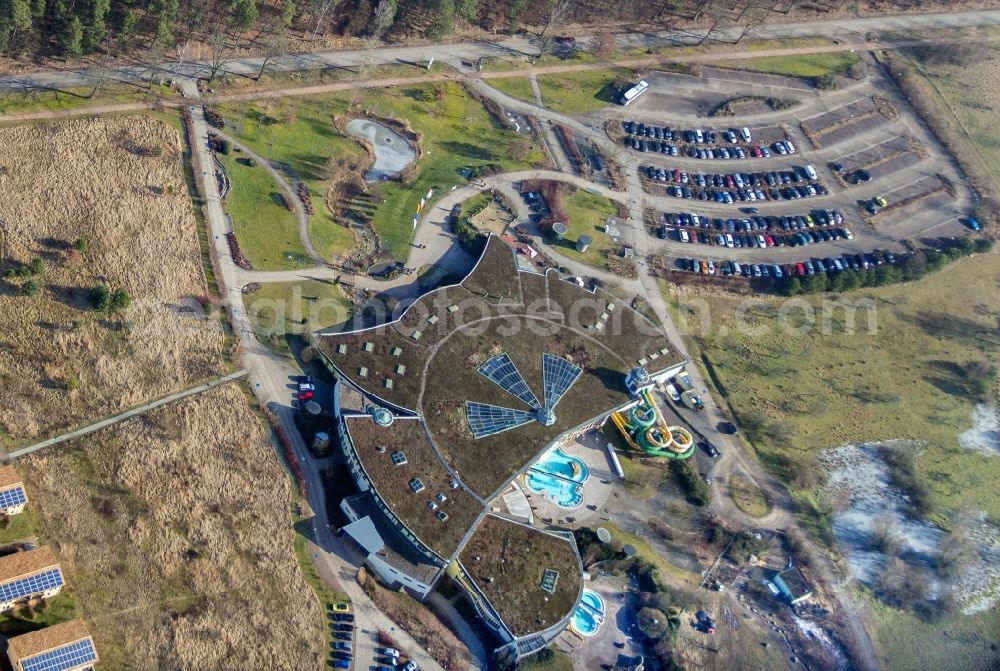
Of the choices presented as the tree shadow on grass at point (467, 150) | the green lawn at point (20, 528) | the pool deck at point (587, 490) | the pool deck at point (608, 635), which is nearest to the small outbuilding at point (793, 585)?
the pool deck at point (608, 635)

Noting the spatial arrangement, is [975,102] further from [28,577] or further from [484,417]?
[28,577]

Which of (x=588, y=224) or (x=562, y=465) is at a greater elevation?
(x=588, y=224)

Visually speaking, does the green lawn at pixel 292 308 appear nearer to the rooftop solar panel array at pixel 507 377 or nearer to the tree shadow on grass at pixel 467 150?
the rooftop solar panel array at pixel 507 377

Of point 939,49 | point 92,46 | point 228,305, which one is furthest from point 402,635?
point 939,49

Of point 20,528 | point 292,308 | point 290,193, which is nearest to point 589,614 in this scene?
point 292,308

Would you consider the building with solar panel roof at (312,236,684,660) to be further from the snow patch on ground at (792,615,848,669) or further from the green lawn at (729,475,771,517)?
the snow patch on ground at (792,615,848,669)

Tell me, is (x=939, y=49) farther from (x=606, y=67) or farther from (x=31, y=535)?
(x=31, y=535)

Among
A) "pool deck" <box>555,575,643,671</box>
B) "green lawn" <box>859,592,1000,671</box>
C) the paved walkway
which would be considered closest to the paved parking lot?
"pool deck" <box>555,575,643,671</box>
